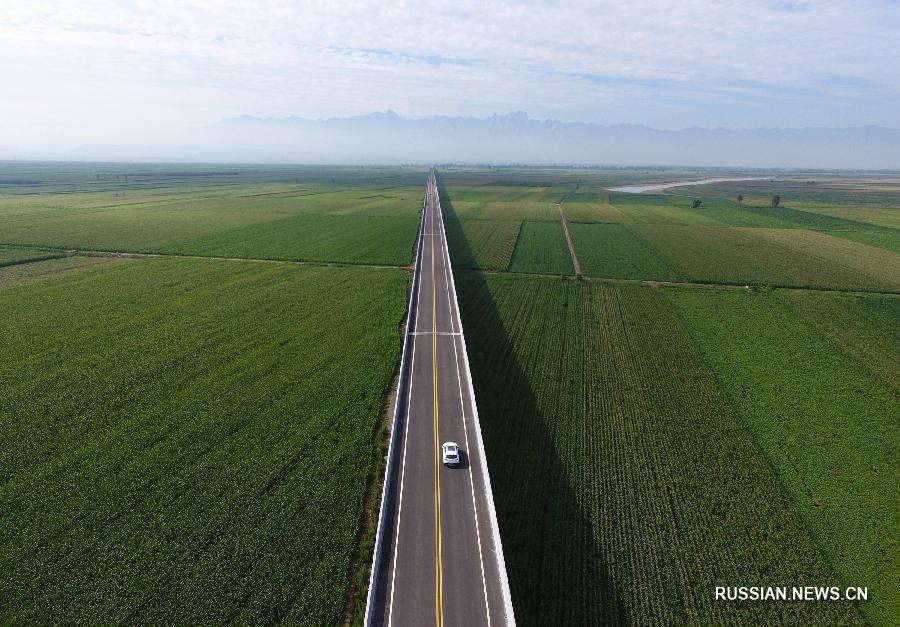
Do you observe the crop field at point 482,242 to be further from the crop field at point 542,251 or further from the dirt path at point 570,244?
the dirt path at point 570,244

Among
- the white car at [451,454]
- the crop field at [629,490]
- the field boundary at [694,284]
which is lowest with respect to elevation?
the crop field at [629,490]

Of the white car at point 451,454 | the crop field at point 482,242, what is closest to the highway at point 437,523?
the white car at point 451,454

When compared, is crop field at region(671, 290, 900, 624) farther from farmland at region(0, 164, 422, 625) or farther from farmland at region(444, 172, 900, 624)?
farmland at region(0, 164, 422, 625)

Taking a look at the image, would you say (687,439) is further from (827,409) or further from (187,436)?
(187,436)

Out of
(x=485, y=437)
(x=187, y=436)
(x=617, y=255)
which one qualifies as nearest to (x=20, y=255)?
(x=187, y=436)

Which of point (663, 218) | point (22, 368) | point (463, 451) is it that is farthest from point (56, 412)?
point (663, 218)

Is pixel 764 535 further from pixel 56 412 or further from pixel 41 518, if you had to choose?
pixel 56 412
